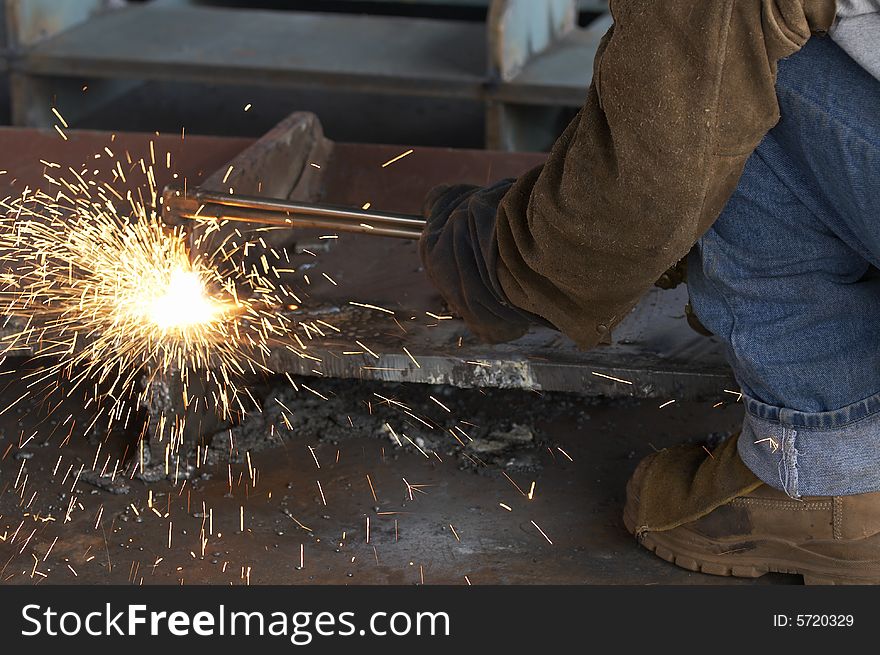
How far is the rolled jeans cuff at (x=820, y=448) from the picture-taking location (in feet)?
5.50

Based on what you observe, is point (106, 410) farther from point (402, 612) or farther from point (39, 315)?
point (402, 612)

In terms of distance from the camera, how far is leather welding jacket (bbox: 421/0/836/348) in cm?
139

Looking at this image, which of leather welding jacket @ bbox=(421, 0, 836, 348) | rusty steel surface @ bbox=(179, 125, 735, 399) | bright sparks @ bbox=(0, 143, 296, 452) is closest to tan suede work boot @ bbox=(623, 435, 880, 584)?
rusty steel surface @ bbox=(179, 125, 735, 399)

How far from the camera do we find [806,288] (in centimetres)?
164

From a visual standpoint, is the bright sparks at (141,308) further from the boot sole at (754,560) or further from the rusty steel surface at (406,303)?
the boot sole at (754,560)

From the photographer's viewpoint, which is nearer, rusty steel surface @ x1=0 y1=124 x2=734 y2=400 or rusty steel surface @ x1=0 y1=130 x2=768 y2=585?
rusty steel surface @ x1=0 y1=130 x2=768 y2=585

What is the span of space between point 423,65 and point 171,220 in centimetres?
164

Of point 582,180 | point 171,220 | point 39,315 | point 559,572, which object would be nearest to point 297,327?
point 171,220

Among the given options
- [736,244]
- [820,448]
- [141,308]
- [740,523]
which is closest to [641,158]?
[736,244]

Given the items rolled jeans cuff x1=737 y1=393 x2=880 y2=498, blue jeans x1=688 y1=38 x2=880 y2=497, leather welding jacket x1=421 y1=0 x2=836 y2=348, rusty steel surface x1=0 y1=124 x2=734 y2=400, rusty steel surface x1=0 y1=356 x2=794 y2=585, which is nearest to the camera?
leather welding jacket x1=421 y1=0 x2=836 y2=348

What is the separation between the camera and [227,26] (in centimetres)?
399

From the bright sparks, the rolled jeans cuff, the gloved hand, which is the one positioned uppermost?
the bright sparks

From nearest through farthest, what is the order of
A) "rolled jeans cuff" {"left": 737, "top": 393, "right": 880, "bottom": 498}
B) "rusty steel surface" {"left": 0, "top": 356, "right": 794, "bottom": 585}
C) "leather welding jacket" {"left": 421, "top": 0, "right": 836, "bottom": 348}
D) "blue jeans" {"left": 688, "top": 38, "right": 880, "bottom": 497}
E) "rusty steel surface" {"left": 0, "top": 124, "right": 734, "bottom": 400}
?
"leather welding jacket" {"left": 421, "top": 0, "right": 836, "bottom": 348} < "blue jeans" {"left": 688, "top": 38, "right": 880, "bottom": 497} < "rolled jeans cuff" {"left": 737, "top": 393, "right": 880, "bottom": 498} < "rusty steel surface" {"left": 0, "top": 356, "right": 794, "bottom": 585} < "rusty steel surface" {"left": 0, "top": 124, "right": 734, "bottom": 400}

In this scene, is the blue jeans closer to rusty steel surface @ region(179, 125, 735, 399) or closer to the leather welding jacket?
the leather welding jacket
